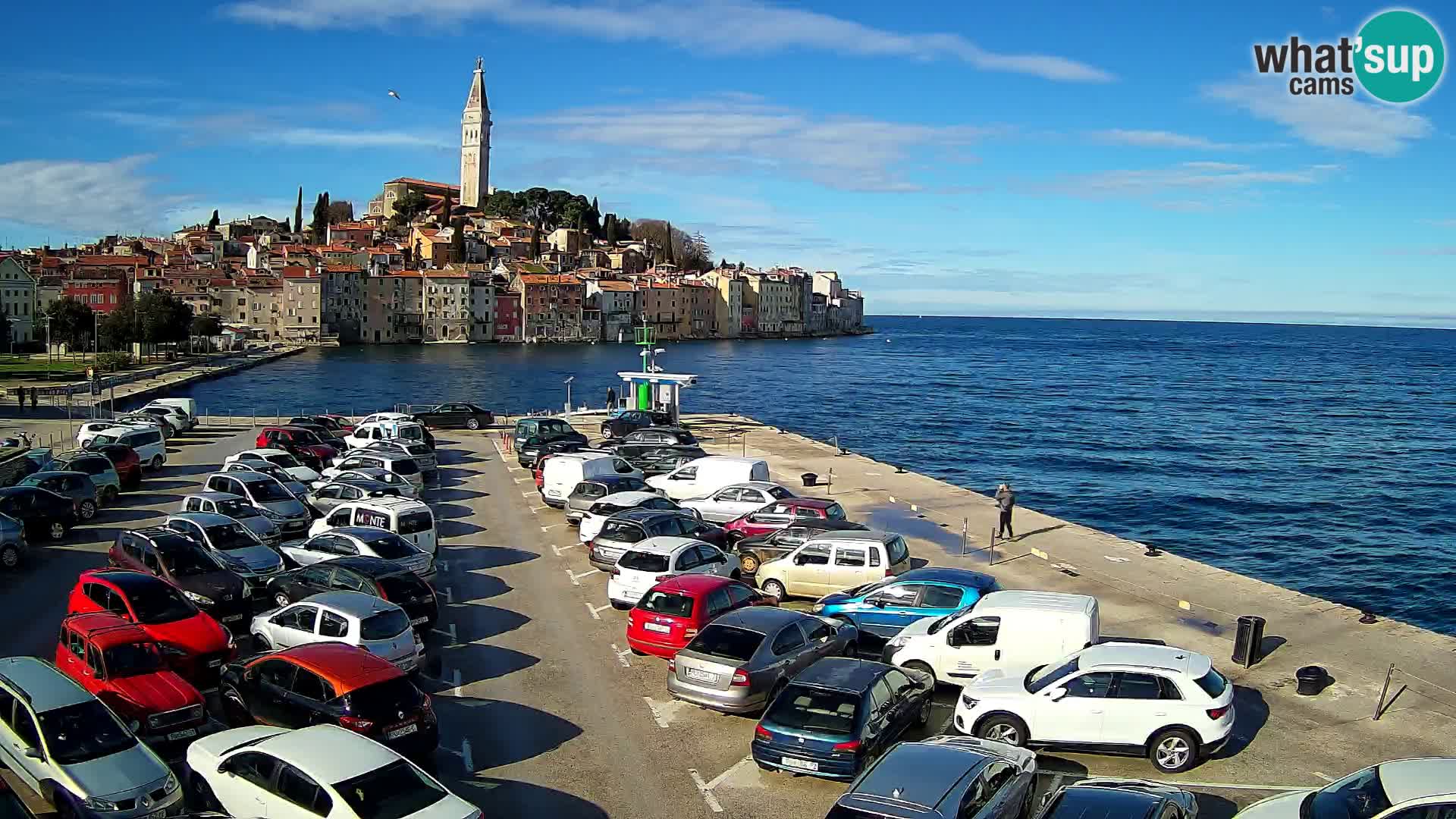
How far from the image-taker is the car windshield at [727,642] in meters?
12.2

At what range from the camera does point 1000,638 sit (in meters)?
13.0

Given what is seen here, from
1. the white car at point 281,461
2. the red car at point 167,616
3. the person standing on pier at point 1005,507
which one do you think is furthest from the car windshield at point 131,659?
the person standing on pier at point 1005,507

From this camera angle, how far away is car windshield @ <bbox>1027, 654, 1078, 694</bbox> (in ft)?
37.1

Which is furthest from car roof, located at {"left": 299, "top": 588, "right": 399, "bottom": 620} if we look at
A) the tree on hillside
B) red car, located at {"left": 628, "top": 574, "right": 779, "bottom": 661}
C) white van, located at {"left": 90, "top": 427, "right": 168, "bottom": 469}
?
the tree on hillside

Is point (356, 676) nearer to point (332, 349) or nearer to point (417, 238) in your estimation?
point (332, 349)

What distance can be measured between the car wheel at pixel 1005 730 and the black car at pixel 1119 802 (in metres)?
2.33

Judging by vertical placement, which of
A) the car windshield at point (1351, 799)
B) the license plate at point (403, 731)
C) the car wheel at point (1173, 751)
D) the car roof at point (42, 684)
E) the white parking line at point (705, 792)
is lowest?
the white parking line at point (705, 792)

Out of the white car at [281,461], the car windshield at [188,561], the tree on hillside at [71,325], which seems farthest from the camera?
the tree on hillside at [71,325]

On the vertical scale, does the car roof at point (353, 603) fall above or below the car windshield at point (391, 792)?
above

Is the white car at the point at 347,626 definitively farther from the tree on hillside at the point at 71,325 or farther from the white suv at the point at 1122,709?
the tree on hillside at the point at 71,325

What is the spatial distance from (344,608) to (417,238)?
194 meters

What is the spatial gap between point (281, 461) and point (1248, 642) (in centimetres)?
2377

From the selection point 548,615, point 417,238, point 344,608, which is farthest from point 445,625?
point 417,238

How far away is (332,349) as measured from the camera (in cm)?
15025
